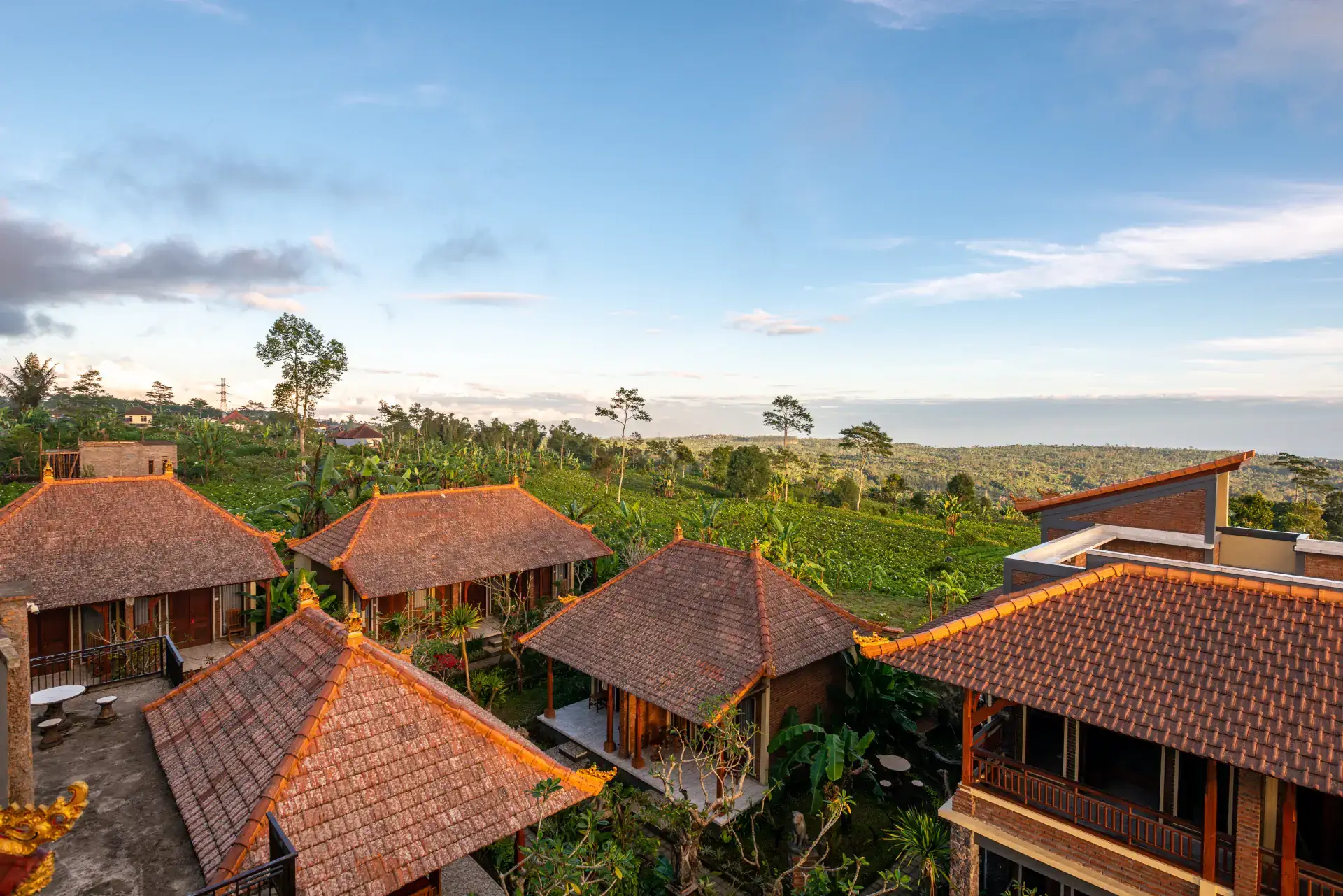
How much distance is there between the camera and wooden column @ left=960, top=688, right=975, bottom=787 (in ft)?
29.8

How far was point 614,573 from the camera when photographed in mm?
25922

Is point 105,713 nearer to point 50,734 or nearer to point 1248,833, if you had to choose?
point 50,734

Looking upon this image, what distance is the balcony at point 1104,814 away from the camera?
7.96 m

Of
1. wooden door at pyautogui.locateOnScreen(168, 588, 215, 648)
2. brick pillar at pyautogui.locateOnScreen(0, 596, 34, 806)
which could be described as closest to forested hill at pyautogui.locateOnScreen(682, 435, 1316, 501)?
wooden door at pyautogui.locateOnScreen(168, 588, 215, 648)

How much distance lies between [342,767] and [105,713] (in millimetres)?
5048

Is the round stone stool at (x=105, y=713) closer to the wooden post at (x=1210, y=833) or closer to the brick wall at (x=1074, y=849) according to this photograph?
the brick wall at (x=1074, y=849)

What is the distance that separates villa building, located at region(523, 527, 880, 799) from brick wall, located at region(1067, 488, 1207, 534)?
5.42 metres

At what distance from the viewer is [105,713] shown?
990cm

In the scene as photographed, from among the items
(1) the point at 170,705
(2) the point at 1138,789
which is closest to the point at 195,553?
(1) the point at 170,705

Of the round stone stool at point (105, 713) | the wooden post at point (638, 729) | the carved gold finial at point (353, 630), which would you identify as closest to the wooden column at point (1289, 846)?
the wooden post at point (638, 729)

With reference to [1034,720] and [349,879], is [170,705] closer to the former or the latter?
[349,879]

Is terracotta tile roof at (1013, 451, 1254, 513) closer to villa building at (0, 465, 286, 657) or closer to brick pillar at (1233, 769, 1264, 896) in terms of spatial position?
brick pillar at (1233, 769, 1264, 896)

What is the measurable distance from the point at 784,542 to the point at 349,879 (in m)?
19.6

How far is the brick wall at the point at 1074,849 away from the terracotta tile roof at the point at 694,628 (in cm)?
397
